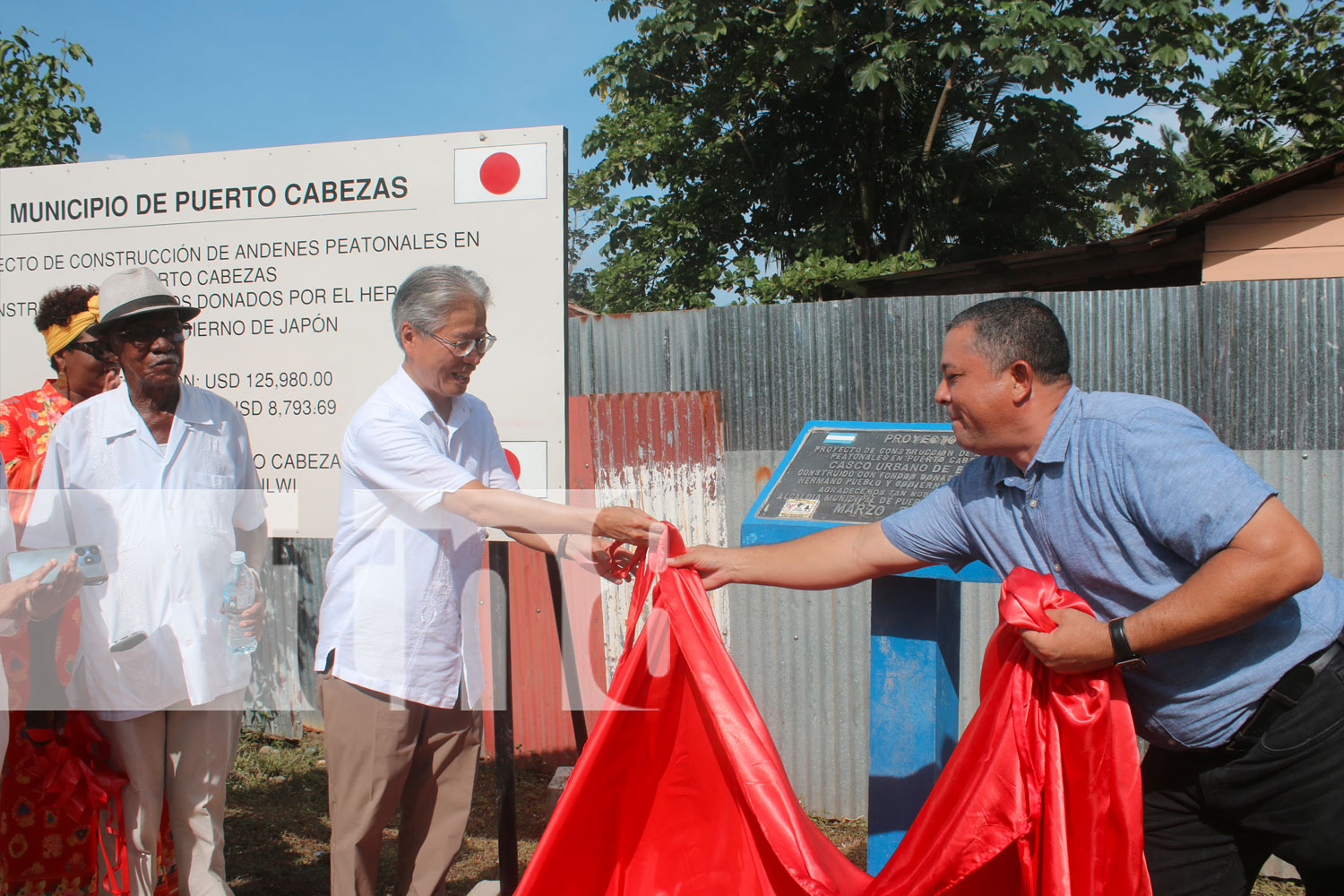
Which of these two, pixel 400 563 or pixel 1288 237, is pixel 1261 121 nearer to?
pixel 1288 237

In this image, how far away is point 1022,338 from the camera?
224 cm

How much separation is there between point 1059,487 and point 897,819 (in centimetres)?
124

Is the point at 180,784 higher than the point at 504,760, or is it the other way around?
the point at 180,784

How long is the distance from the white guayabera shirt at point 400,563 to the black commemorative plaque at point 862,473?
1032 mm

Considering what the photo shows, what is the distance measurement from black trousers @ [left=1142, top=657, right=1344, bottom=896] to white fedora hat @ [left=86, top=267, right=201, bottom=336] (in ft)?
10.4

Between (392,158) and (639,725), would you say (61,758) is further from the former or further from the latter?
(392,158)

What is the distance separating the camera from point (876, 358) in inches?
185

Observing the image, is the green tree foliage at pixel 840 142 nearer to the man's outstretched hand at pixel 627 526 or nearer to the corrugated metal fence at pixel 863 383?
the corrugated metal fence at pixel 863 383

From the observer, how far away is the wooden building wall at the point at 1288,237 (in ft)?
19.3

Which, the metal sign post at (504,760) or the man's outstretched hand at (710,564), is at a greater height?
the man's outstretched hand at (710,564)

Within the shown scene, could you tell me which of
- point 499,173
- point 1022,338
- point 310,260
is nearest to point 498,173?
point 499,173

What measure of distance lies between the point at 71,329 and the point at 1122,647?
3.65 m

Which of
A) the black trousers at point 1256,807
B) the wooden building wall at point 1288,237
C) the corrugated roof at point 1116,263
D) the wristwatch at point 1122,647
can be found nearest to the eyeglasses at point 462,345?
the wristwatch at point 1122,647

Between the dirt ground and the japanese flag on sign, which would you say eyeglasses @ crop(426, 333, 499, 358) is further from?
the dirt ground
